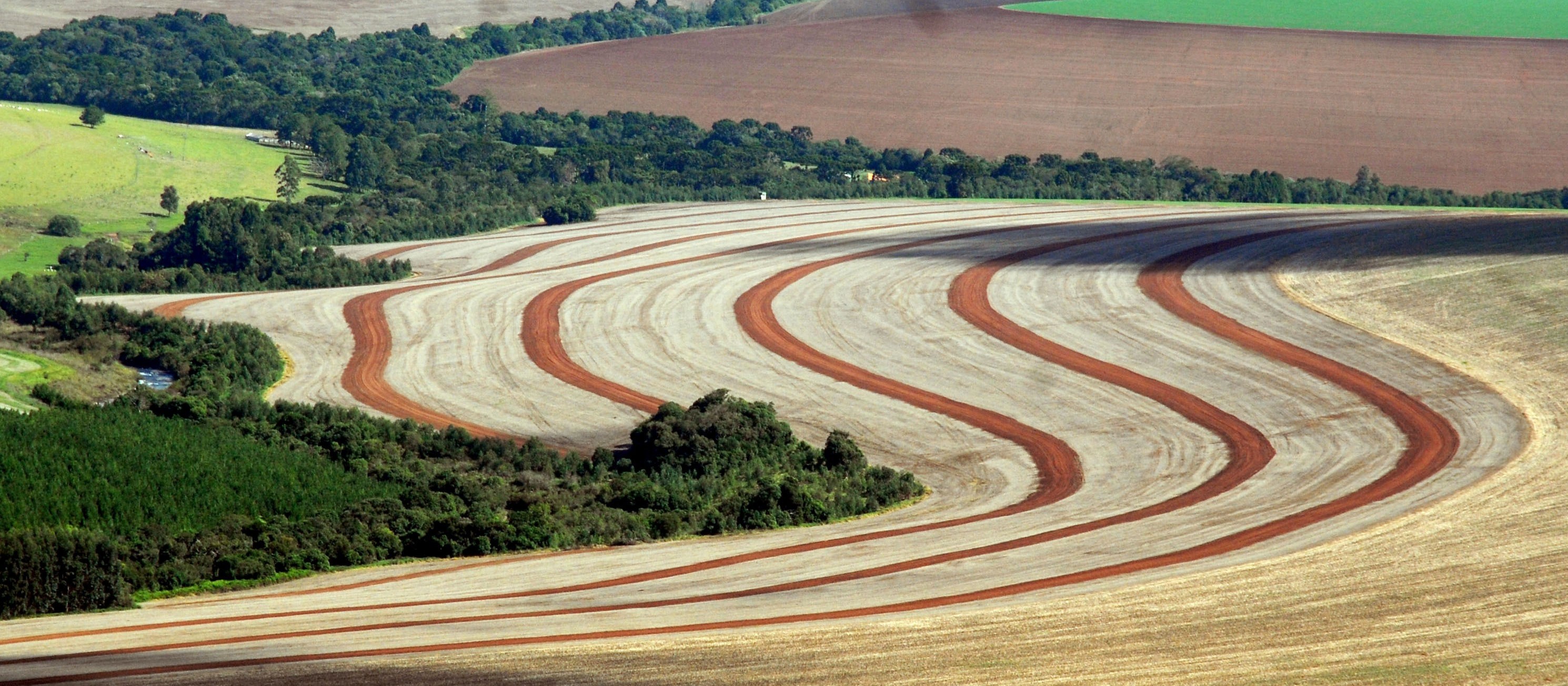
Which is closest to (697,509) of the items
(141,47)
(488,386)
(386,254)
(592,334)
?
(488,386)

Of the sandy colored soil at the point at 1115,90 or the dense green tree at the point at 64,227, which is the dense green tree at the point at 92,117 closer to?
the dense green tree at the point at 64,227

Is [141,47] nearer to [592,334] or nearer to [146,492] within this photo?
[592,334]

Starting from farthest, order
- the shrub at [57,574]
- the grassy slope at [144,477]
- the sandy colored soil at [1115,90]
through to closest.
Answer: the sandy colored soil at [1115,90], the grassy slope at [144,477], the shrub at [57,574]

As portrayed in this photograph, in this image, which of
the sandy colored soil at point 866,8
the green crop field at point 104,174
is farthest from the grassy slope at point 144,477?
the sandy colored soil at point 866,8

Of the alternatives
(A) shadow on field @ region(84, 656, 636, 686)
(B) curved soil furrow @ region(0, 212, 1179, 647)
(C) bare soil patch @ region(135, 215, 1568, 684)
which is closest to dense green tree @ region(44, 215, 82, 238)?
(B) curved soil furrow @ region(0, 212, 1179, 647)

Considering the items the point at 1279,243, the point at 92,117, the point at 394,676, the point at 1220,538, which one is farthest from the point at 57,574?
the point at 92,117

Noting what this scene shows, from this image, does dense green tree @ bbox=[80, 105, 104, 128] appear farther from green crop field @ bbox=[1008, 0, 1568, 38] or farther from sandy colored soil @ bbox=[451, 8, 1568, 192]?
green crop field @ bbox=[1008, 0, 1568, 38]
